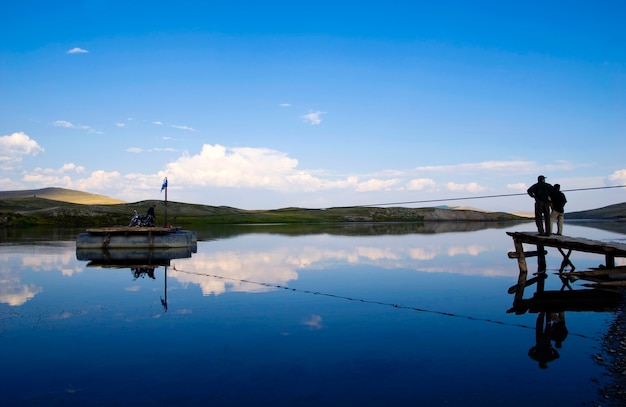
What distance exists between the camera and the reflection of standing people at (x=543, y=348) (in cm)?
1161

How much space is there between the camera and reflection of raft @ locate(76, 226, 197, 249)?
39.0m

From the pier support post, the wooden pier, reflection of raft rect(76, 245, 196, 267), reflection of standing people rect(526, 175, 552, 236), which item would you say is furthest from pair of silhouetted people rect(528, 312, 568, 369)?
reflection of raft rect(76, 245, 196, 267)

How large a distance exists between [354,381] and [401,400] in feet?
4.00

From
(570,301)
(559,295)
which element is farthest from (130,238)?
(570,301)

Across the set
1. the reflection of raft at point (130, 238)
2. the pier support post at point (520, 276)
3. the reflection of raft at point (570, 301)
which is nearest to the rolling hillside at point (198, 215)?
the reflection of raft at point (130, 238)

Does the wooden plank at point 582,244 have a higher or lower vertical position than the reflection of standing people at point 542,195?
lower

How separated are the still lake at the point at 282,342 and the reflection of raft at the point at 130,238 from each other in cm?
1284

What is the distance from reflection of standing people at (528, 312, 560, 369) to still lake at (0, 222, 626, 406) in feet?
0.58

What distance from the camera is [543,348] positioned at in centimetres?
1255

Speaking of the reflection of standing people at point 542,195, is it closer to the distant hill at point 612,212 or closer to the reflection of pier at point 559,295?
the reflection of pier at point 559,295

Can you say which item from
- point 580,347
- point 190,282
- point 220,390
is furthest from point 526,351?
point 190,282

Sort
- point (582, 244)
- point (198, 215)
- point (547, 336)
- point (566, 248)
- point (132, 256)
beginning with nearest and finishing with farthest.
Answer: point (547, 336) < point (582, 244) < point (566, 248) < point (132, 256) < point (198, 215)

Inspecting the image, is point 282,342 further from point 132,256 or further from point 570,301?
point 132,256

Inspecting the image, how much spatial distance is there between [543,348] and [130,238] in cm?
3386
